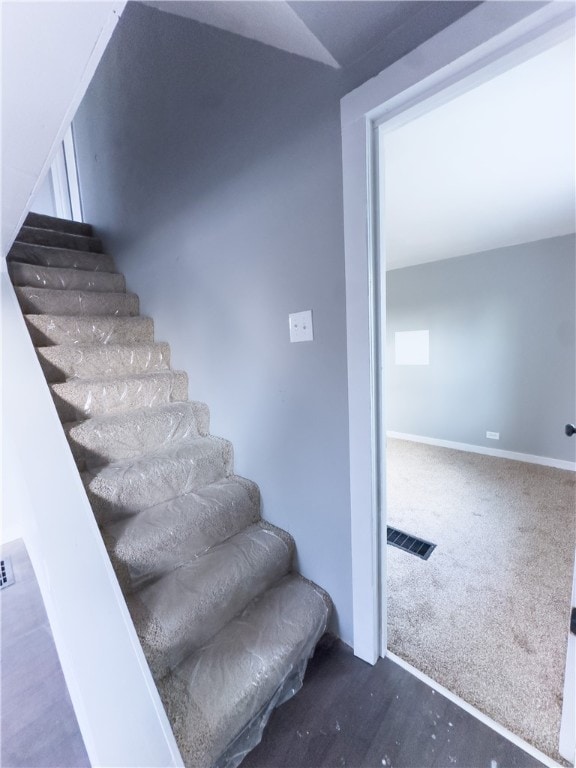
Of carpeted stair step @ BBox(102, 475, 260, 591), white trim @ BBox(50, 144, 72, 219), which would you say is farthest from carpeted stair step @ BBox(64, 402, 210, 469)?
white trim @ BBox(50, 144, 72, 219)

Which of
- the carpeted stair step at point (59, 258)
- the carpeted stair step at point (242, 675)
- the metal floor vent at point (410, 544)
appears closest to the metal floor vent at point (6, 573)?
the carpeted stair step at point (242, 675)

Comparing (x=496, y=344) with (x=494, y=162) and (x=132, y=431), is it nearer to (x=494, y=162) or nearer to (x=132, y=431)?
(x=494, y=162)

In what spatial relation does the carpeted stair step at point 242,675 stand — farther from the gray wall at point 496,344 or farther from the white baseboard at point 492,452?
the gray wall at point 496,344

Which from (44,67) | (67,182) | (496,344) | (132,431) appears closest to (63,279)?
(132,431)

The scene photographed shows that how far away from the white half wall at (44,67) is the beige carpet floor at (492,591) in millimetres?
1975

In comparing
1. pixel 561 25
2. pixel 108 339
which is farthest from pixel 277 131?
pixel 108 339

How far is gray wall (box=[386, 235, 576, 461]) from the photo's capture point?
9.29ft

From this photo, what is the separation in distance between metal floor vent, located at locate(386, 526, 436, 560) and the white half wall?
2206 millimetres

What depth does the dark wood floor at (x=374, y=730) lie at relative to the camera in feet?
2.94

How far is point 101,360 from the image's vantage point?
1.68m

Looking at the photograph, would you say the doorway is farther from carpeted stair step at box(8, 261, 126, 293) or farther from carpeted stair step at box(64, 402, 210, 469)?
carpeted stair step at box(8, 261, 126, 293)

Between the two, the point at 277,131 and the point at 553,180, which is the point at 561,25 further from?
the point at 553,180

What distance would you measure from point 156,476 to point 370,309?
41.5 inches

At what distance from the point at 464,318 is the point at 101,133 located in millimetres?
3647
